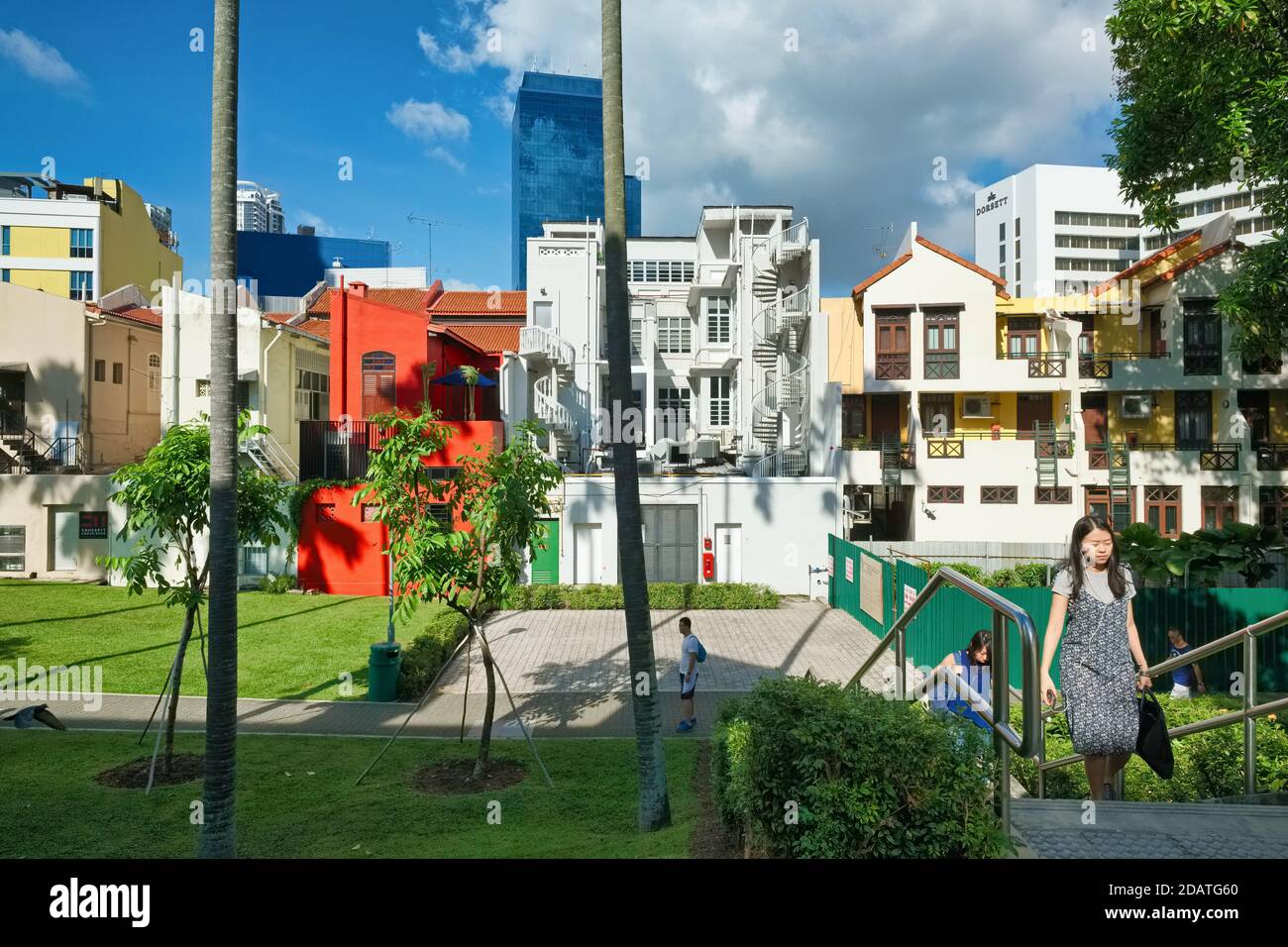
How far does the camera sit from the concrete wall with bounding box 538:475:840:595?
25875 mm

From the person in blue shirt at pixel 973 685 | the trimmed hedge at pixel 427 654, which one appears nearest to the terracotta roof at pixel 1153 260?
the trimmed hedge at pixel 427 654

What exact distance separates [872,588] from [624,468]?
14168mm

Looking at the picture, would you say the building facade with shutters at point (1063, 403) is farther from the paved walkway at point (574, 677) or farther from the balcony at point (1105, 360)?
the paved walkway at point (574, 677)

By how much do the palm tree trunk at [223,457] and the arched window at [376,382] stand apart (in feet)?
68.8

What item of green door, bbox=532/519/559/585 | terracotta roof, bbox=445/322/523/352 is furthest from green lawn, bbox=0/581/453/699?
terracotta roof, bbox=445/322/523/352

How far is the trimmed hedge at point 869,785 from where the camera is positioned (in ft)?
15.2

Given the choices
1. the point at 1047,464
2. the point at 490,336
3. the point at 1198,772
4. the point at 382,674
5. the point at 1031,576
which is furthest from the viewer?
the point at 490,336

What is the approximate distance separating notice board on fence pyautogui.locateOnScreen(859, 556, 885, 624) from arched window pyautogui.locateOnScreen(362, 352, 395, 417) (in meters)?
15.4

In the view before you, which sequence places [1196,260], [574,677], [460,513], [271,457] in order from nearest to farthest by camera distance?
[460,513], [574,677], [271,457], [1196,260]

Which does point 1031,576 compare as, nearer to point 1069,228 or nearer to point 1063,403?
point 1063,403

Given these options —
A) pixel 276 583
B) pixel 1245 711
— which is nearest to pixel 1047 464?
pixel 1245 711

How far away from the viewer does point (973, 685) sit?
7176 mm

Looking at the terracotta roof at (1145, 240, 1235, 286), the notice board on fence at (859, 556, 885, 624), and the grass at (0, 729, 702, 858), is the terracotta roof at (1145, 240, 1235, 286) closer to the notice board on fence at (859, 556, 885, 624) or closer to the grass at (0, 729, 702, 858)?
the notice board on fence at (859, 556, 885, 624)

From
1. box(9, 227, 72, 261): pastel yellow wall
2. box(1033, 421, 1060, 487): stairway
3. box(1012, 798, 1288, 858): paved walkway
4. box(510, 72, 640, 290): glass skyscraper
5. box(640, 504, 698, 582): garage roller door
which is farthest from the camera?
box(510, 72, 640, 290): glass skyscraper
